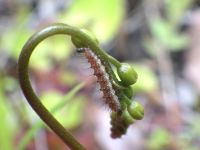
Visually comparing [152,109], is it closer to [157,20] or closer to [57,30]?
[157,20]

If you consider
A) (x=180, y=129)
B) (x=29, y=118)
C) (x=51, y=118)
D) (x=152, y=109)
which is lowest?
(x=51, y=118)

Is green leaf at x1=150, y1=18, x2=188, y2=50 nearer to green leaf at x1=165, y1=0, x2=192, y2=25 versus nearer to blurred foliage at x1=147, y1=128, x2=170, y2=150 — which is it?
green leaf at x1=165, y1=0, x2=192, y2=25

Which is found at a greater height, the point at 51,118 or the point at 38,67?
the point at 38,67

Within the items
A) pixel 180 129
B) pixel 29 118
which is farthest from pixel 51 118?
pixel 180 129

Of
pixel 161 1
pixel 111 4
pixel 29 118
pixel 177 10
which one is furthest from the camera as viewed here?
pixel 161 1

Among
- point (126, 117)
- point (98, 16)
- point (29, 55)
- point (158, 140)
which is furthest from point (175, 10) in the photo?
point (29, 55)

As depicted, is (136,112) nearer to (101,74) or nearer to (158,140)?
(101,74)
